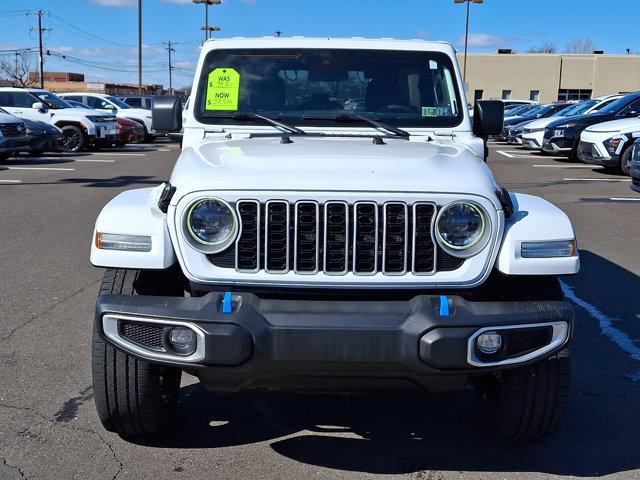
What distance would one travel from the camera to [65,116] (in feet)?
69.9

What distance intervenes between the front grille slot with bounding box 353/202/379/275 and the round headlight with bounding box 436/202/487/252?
0.87 feet

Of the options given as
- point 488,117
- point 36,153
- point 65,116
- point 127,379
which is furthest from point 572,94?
point 127,379

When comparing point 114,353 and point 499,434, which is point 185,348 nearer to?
point 114,353

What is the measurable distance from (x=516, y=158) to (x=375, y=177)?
62.9 ft

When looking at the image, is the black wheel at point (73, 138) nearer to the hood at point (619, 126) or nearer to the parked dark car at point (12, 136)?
the parked dark car at point (12, 136)

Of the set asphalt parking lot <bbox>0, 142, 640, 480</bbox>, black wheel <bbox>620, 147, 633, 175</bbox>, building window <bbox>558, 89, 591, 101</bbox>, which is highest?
building window <bbox>558, 89, 591, 101</bbox>

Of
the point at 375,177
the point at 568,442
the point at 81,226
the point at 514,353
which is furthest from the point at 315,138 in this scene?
the point at 81,226

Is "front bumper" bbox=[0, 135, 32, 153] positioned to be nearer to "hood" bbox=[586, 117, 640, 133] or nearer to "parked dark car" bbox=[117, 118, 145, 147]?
"parked dark car" bbox=[117, 118, 145, 147]

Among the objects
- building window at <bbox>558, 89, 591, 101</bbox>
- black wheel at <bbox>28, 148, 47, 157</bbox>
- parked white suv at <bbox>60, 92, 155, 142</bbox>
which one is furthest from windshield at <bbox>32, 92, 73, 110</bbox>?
building window at <bbox>558, 89, 591, 101</bbox>

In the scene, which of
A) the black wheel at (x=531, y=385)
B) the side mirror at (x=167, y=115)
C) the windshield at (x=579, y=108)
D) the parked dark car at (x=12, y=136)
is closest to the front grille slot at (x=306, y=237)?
the black wheel at (x=531, y=385)

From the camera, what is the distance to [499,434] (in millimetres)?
3715

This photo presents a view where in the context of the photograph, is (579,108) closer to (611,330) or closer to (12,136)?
(12,136)

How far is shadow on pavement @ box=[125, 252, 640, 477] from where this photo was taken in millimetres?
3607

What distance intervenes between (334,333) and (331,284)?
0.30 metres
